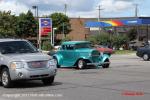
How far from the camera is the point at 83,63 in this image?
28234mm

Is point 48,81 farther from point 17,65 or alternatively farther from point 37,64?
point 17,65

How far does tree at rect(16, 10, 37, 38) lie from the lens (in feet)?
306

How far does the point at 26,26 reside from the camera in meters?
93.3

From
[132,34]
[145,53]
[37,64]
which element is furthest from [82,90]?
[132,34]

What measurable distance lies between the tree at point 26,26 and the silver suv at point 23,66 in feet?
249

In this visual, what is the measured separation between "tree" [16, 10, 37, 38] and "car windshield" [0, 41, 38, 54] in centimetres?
7506

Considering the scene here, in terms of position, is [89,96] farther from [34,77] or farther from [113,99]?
[34,77]

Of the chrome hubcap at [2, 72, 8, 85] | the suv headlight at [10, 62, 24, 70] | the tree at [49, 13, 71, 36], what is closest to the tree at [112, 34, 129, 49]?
the tree at [49, 13, 71, 36]

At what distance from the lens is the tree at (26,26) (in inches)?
3669

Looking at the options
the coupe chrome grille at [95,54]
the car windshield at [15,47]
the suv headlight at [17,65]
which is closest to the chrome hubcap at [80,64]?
the coupe chrome grille at [95,54]

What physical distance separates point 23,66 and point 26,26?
77.5 metres

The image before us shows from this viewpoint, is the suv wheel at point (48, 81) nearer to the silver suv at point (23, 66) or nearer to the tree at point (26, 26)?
the silver suv at point (23, 66)

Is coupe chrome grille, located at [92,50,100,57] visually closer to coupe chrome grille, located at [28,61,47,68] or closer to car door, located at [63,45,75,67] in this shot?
car door, located at [63,45,75,67]

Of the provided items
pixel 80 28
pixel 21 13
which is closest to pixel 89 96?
pixel 21 13
